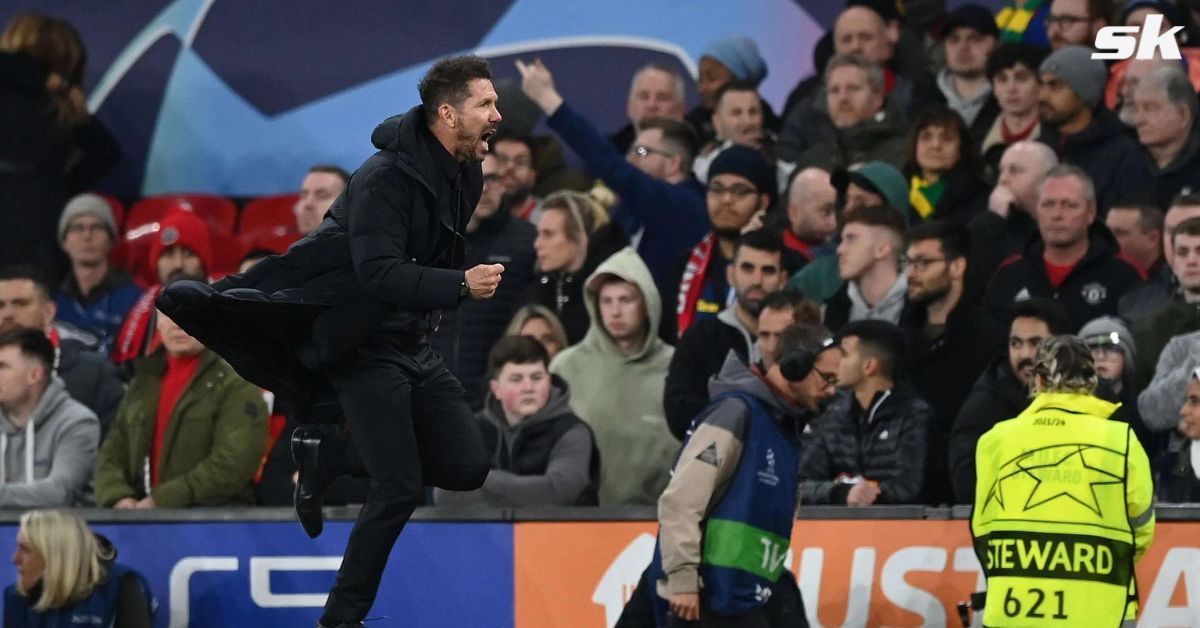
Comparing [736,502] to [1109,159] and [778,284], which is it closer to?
[778,284]

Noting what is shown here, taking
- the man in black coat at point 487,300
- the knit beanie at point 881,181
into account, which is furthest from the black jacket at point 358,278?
the knit beanie at point 881,181

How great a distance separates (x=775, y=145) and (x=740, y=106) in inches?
12.7

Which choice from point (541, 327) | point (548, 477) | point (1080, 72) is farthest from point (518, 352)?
point (1080, 72)

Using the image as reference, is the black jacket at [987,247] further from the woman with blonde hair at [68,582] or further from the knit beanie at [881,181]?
the woman with blonde hair at [68,582]

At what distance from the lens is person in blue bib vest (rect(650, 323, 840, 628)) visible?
27.4ft

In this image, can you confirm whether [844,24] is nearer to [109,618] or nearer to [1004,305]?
[1004,305]

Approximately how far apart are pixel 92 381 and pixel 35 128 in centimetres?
292

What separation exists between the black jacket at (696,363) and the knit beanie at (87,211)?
435 centimetres

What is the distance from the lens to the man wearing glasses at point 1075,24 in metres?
12.0

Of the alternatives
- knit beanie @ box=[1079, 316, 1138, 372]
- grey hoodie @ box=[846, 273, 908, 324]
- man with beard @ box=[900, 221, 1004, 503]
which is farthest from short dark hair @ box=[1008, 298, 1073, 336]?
grey hoodie @ box=[846, 273, 908, 324]

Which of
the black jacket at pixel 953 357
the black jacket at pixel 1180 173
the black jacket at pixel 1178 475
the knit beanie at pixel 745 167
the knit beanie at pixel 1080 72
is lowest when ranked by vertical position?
the black jacket at pixel 1178 475

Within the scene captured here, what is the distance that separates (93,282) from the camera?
12.8 meters

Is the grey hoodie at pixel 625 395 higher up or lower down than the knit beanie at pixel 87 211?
lower down

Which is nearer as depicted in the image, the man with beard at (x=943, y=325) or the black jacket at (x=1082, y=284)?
the man with beard at (x=943, y=325)
